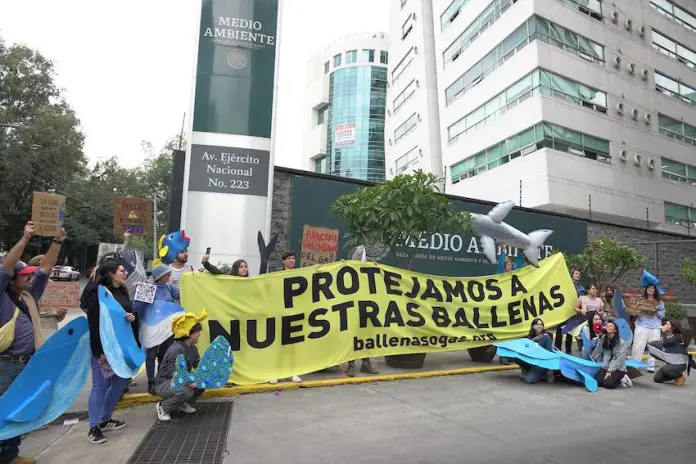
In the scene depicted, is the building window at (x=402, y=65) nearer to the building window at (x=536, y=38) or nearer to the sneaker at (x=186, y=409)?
the building window at (x=536, y=38)

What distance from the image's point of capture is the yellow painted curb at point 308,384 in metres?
5.50

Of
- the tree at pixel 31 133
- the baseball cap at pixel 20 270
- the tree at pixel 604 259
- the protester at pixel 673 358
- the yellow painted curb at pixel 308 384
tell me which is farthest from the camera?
the tree at pixel 31 133

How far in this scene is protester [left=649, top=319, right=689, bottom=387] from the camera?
744 cm

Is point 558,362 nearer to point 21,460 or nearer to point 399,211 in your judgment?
point 399,211

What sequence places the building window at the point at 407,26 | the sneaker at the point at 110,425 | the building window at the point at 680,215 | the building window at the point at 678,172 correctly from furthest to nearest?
1. the building window at the point at 407,26
2. the building window at the point at 678,172
3. the building window at the point at 680,215
4. the sneaker at the point at 110,425

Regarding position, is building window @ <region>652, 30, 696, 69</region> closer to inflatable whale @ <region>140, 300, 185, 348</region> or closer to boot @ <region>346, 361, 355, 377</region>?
boot @ <region>346, 361, 355, 377</region>

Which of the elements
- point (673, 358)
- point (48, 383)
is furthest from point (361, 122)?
point (48, 383)

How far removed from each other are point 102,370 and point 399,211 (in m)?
4.93

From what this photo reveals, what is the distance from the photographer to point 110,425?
15.1 feet

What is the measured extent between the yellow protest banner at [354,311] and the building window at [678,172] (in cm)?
2702

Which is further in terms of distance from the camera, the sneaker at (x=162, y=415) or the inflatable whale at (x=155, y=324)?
the inflatable whale at (x=155, y=324)

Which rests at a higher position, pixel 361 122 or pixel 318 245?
pixel 361 122

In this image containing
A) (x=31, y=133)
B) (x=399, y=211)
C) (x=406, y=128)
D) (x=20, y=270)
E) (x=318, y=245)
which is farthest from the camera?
(x=406, y=128)

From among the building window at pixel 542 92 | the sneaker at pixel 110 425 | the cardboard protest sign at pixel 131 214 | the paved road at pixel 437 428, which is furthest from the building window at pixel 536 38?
the sneaker at pixel 110 425
